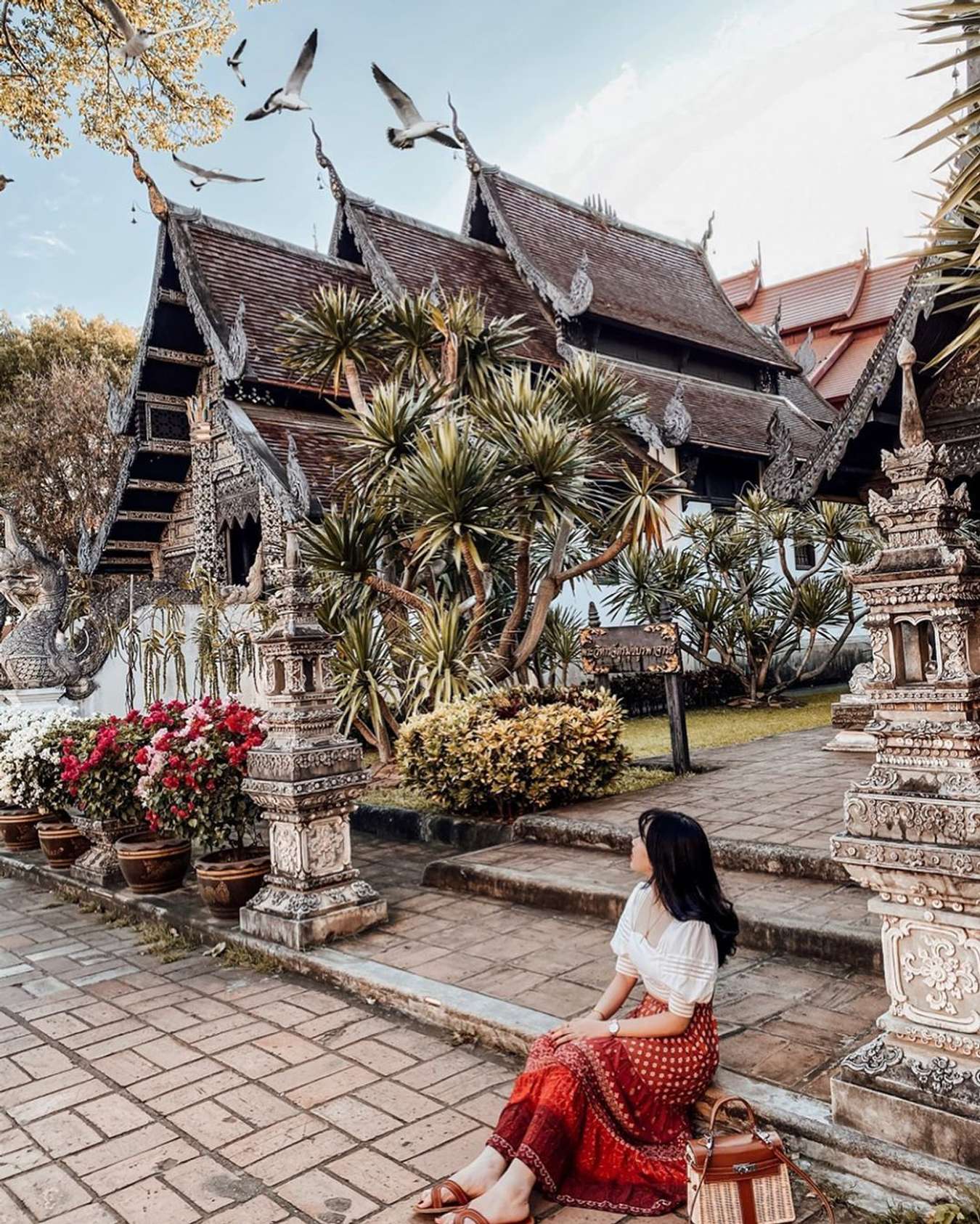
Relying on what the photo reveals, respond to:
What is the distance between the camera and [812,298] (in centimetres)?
2772

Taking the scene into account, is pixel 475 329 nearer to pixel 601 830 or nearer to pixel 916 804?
pixel 601 830

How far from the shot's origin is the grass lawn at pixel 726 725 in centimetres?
1051

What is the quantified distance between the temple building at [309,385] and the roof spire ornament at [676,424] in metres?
0.07

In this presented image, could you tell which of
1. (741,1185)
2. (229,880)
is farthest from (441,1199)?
(229,880)

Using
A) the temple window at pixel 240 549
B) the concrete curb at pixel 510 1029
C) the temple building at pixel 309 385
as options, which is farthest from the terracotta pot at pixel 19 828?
the temple window at pixel 240 549

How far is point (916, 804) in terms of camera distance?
2.72m

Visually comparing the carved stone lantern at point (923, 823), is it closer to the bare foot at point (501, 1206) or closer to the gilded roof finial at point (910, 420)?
the gilded roof finial at point (910, 420)

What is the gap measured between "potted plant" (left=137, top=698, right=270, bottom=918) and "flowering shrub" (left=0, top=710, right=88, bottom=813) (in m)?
2.17

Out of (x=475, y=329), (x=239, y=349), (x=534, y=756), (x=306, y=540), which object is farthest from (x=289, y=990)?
(x=239, y=349)

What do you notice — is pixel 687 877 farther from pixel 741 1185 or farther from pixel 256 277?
pixel 256 277

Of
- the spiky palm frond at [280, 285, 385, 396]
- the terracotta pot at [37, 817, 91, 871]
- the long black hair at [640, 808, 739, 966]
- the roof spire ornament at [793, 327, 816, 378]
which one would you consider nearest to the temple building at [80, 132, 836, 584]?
the spiky palm frond at [280, 285, 385, 396]

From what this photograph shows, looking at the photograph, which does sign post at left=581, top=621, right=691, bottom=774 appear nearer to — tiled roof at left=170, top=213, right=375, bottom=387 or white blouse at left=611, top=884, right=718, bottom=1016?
white blouse at left=611, top=884, right=718, bottom=1016

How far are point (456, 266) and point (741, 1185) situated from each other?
15.7 meters

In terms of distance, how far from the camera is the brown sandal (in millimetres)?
2676
